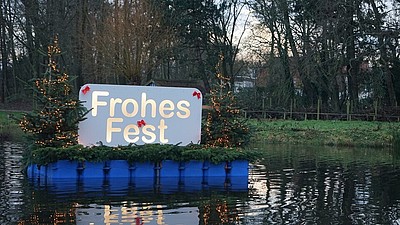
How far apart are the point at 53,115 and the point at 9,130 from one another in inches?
663

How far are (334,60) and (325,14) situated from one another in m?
4.32

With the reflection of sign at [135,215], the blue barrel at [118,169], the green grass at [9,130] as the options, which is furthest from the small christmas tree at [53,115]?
the green grass at [9,130]

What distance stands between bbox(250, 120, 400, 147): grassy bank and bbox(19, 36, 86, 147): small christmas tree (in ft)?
48.8

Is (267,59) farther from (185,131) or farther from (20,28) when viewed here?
(185,131)

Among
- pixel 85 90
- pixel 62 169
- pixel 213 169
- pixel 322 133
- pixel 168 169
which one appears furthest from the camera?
pixel 322 133

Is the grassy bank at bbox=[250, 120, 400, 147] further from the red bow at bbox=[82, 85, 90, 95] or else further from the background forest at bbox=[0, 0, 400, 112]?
the red bow at bbox=[82, 85, 90, 95]

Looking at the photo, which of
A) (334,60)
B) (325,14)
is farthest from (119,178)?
(334,60)

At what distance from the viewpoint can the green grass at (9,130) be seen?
2400 cm

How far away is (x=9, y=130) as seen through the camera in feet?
94.1

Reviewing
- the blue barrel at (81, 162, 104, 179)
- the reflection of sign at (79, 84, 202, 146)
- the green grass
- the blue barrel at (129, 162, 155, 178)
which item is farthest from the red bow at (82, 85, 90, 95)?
the green grass

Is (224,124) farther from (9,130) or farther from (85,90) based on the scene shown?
(9,130)

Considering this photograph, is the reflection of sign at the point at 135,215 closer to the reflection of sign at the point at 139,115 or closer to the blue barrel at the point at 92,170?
the blue barrel at the point at 92,170

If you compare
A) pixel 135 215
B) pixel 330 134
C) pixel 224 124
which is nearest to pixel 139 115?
pixel 224 124

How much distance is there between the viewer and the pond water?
8.73m
